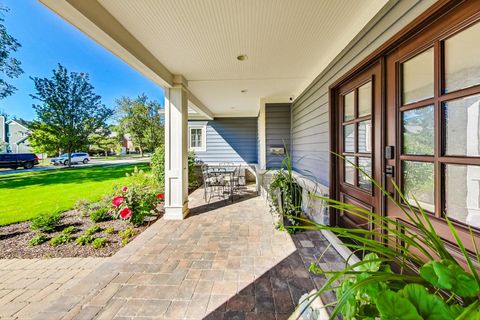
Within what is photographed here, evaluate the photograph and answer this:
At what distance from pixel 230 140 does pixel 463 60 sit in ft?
22.8

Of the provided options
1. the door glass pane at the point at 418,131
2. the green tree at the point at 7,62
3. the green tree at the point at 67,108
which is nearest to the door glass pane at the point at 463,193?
the door glass pane at the point at 418,131

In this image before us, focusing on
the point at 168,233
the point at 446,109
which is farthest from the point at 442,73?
the point at 168,233

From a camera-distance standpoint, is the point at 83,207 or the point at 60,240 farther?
the point at 83,207

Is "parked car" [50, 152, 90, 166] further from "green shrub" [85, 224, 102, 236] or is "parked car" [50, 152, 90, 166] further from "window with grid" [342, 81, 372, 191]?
"window with grid" [342, 81, 372, 191]

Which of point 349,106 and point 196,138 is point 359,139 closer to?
point 349,106

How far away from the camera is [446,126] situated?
4.21ft

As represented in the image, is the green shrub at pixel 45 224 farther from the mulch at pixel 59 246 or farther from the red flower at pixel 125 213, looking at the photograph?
A: the red flower at pixel 125 213

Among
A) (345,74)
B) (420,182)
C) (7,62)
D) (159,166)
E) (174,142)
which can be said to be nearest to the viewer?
(420,182)

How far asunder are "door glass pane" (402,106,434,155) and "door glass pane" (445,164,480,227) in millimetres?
222

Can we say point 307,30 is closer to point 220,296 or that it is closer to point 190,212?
point 220,296

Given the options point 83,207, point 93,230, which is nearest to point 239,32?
point 93,230

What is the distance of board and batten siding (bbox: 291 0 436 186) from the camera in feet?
5.29

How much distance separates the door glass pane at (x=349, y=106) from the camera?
2.49 meters

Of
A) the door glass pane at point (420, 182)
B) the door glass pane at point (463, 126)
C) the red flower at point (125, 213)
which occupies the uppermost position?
the door glass pane at point (463, 126)
